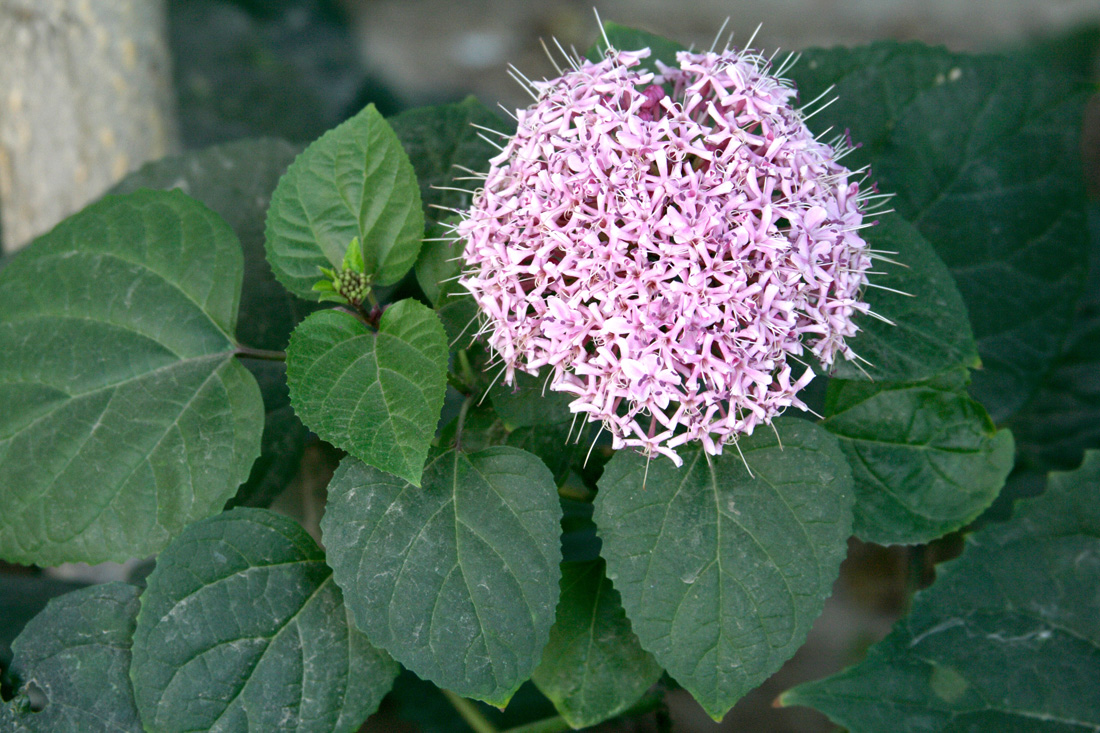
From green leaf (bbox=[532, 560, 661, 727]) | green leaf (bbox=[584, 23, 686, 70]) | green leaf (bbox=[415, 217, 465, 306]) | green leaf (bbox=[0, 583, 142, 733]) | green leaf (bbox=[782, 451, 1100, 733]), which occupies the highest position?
green leaf (bbox=[584, 23, 686, 70])

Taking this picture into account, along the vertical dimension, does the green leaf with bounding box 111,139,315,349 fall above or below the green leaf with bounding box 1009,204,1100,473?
above

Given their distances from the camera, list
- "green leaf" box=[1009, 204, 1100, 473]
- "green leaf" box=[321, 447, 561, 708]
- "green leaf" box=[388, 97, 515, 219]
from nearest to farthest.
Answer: "green leaf" box=[321, 447, 561, 708] → "green leaf" box=[388, 97, 515, 219] → "green leaf" box=[1009, 204, 1100, 473]

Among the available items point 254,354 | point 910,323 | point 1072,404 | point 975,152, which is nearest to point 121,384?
point 254,354

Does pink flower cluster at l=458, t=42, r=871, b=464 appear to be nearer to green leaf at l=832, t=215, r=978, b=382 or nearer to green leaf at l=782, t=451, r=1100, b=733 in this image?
green leaf at l=832, t=215, r=978, b=382

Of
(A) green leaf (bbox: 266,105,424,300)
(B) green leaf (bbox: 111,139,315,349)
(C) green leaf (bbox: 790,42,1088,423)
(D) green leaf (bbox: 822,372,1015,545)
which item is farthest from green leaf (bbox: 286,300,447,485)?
(C) green leaf (bbox: 790,42,1088,423)

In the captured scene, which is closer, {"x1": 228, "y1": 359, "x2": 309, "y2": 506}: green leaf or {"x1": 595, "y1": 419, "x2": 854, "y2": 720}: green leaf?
{"x1": 595, "y1": 419, "x2": 854, "y2": 720}: green leaf

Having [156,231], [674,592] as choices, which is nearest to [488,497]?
[674,592]

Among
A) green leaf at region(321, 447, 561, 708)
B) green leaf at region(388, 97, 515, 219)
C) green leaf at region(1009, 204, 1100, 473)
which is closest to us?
green leaf at region(321, 447, 561, 708)
